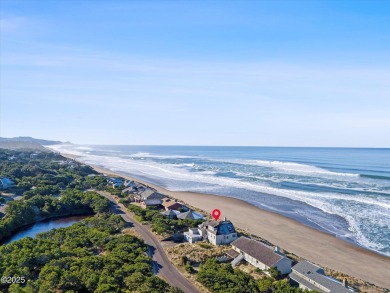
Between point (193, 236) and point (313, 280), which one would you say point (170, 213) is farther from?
point (313, 280)

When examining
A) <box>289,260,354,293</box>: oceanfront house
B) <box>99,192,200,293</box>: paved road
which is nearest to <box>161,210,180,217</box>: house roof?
<box>99,192,200,293</box>: paved road

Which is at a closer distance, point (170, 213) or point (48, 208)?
point (170, 213)

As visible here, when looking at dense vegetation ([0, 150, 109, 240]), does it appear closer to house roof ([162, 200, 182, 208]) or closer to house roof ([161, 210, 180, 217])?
house roof ([162, 200, 182, 208])

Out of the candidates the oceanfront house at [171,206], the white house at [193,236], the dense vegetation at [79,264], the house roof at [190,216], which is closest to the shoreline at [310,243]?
the house roof at [190,216]

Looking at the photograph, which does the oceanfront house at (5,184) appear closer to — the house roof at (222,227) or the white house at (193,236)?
the white house at (193,236)

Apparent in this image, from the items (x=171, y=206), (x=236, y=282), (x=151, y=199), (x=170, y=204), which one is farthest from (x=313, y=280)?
(x=151, y=199)

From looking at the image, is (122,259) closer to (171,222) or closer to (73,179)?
(171,222)

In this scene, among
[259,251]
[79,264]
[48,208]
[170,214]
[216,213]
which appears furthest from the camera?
[216,213]
